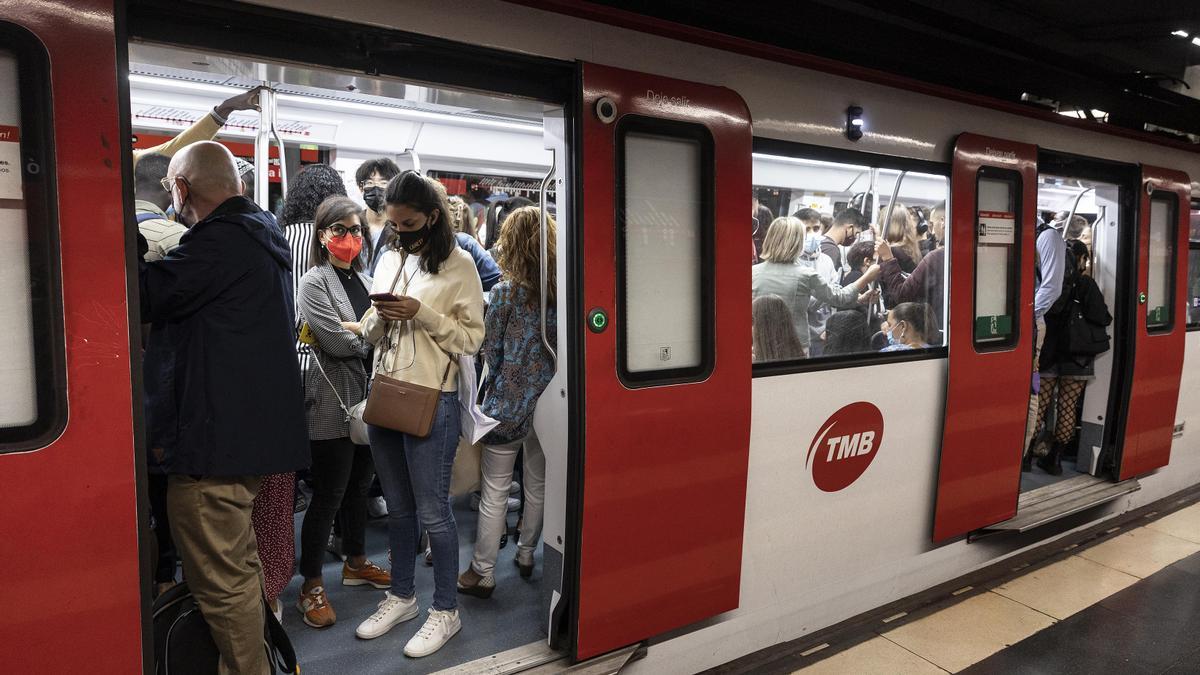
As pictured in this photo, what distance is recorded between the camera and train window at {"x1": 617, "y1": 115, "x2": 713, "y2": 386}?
271 cm

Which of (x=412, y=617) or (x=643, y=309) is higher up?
(x=643, y=309)

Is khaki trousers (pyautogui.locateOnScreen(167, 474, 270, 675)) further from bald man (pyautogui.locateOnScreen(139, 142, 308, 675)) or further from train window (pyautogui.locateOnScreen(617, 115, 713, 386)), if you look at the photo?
train window (pyautogui.locateOnScreen(617, 115, 713, 386))

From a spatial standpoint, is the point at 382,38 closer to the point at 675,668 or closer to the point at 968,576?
the point at 675,668

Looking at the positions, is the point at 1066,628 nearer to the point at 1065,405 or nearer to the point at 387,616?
the point at 1065,405

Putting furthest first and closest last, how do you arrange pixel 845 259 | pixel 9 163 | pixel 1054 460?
pixel 1054 460
pixel 845 259
pixel 9 163

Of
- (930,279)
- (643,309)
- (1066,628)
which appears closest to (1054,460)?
(1066,628)

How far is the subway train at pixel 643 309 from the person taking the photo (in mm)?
1800

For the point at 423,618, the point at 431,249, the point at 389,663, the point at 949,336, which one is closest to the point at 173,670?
the point at 389,663

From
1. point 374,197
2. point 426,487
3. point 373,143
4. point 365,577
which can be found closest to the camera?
point 426,487

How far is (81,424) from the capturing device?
182cm

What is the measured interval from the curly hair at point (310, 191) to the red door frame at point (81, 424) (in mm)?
2025

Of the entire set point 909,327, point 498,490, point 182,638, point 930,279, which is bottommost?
point 182,638

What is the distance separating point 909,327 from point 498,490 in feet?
6.58

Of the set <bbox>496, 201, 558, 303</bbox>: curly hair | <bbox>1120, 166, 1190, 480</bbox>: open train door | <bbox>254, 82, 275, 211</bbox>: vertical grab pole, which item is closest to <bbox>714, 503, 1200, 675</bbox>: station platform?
<bbox>1120, 166, 1190, 480</bbox>: open train door
